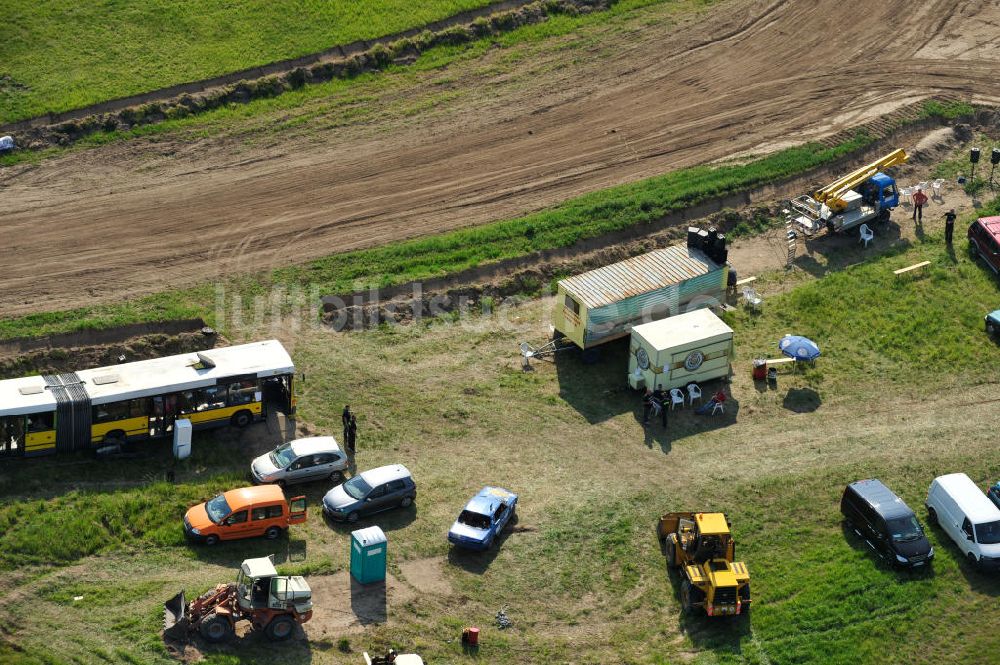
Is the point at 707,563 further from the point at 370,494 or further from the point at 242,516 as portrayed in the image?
the point at 242,516

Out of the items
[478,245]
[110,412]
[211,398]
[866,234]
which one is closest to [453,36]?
[478,245]

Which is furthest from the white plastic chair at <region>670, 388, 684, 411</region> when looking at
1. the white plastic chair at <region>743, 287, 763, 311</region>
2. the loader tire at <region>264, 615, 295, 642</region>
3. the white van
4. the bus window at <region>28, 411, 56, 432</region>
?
the bus window at <region>28, 411, 56, 432</region>

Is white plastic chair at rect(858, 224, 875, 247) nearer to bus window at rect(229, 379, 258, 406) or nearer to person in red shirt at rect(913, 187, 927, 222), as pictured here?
person in red shirt at rect(913, 187, 927, 222)

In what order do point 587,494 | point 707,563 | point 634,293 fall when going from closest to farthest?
1. point 707,563
2. point 587,494
3. point 634,293

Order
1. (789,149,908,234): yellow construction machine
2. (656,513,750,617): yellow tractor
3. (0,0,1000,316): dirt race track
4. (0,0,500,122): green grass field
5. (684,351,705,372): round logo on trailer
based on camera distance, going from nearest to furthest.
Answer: (656,513,750,617): yellow tractor < (684,351,705,372): round logo on trailer < (0,0,1000,316): dirt race track < (789,149,908,234): yellow construction machine < (0,0,500,122): green grass field

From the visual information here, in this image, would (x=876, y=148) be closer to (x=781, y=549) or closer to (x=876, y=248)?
(x=876, y=248)

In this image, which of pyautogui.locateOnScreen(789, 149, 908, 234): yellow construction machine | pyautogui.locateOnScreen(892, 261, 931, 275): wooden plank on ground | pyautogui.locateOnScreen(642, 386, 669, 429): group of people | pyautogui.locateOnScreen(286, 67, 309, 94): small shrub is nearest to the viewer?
pyautogui.locateOnScreen(642, 386, 669, 429): group of people

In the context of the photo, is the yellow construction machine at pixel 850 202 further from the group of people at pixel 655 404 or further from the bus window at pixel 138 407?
the bus window at pixel 138 407
